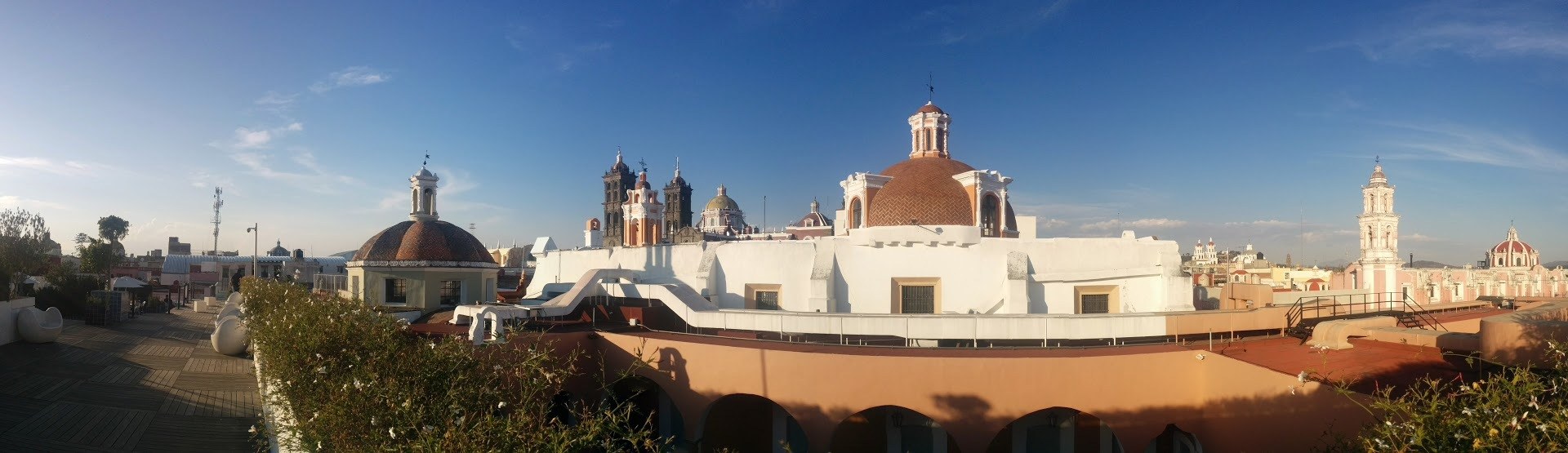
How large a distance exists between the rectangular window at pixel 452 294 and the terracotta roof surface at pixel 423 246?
720 mm

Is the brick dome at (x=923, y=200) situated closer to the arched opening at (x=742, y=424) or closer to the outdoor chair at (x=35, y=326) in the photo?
the arched opening at (x=742, y=424)

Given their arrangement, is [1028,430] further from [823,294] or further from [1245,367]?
[823,294]

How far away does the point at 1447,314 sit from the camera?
1820 cm

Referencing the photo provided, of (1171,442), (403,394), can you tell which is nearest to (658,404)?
(403,394)

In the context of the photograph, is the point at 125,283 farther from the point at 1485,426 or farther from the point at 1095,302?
the point at 1485,426

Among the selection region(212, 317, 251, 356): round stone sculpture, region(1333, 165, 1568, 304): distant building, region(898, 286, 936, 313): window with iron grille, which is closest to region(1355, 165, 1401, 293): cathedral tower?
region(1333, 165, 1568, 304): distant building

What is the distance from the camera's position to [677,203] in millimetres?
48312

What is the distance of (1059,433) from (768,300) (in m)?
8.56

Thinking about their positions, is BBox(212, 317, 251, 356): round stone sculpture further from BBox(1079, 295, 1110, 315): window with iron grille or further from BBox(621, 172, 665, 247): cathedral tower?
BBox(1079, 295, 1110, 315): window with iron grille

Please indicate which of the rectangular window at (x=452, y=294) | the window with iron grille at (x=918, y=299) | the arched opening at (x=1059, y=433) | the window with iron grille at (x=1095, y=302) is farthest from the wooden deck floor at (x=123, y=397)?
the window with iron grille at (x=1095, y=302)

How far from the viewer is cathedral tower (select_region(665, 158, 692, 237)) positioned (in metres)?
48.2

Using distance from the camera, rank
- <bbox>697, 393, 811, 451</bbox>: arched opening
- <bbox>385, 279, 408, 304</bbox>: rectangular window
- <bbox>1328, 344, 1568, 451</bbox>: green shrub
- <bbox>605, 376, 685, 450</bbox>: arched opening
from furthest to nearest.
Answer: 1. <bbox>385, 279, 408, 304</bbox>: rectangular window
2. <bbox>605, 376, 685, 450</bbox>: arched opening
3. <bbox>697, 393, 811, 451</bbox>: arched opening
4. <bbox>1328, 344, 1568, 451</bbox>: green shrub

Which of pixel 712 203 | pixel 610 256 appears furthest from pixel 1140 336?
pixel 712 203

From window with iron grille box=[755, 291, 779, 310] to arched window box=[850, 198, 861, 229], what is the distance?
363 centimetres
